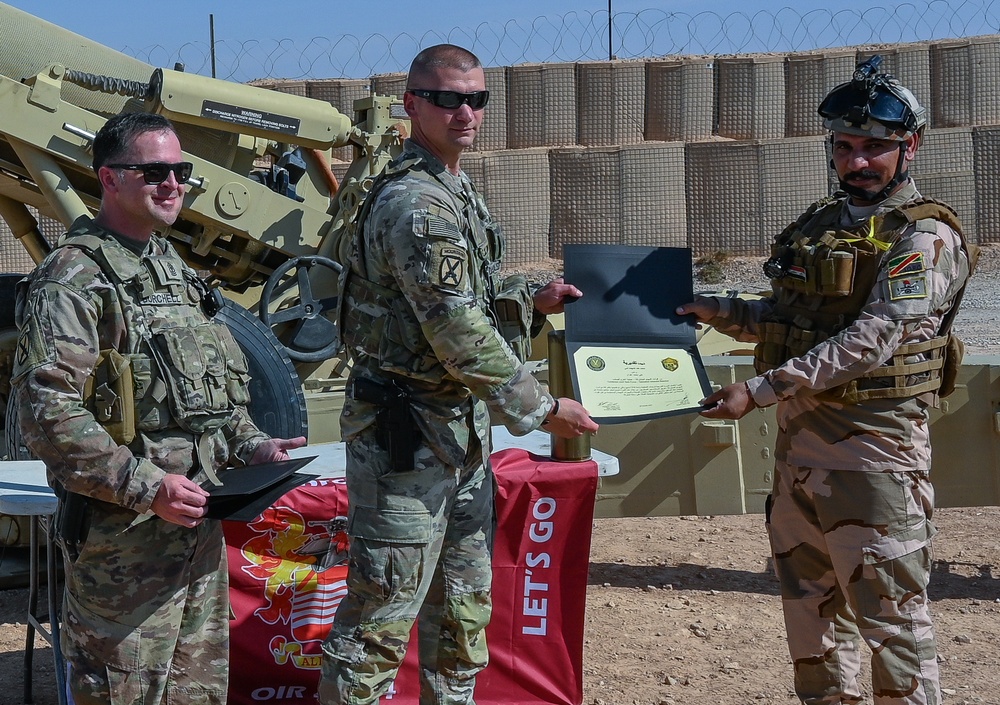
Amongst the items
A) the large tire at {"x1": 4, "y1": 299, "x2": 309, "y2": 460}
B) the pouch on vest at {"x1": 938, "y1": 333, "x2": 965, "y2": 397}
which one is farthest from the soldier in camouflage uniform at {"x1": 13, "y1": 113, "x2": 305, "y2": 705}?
the large tire at {"x1": 4, "y1": 299, "x2": 309, "y2": 460}

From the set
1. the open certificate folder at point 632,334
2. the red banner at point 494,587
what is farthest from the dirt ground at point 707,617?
the open certificate folder at point 632,334

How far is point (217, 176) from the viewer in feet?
18.0

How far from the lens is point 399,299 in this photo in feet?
8.97

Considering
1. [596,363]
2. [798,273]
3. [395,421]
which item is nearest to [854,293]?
[798,273]

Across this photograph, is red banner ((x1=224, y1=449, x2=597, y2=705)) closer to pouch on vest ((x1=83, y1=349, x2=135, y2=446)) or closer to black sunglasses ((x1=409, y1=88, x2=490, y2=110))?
pouch on vest ((x1=83, y1=349, x2=135, y2=446))

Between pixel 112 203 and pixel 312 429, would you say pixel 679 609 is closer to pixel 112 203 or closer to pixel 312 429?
pixel 312 429

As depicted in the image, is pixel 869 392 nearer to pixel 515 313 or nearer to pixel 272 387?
pixel 515 313

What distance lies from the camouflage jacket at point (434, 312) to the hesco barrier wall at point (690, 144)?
1124cm

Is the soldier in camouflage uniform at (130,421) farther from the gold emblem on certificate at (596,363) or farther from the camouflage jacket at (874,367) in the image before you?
the camouflage jacket at (874,367)

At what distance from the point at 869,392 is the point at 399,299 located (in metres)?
1.33

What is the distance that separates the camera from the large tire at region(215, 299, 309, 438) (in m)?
4.79

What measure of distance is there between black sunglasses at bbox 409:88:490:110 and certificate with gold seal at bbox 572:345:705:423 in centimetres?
83

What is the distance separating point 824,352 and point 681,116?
494 inches

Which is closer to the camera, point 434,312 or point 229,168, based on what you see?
point 434,312
